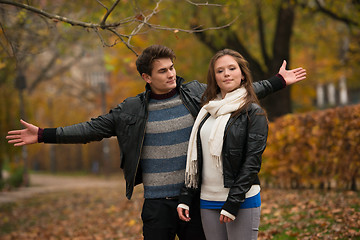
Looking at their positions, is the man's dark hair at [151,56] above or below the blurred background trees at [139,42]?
below

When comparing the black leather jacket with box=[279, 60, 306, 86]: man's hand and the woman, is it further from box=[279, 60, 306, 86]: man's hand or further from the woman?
the woman

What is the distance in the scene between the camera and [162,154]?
3543 millimetres

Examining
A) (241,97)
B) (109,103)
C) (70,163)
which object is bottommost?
(70,163)

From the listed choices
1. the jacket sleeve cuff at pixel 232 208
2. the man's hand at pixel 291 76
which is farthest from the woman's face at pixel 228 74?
the jacket sleeve cuff at pixel 232 208

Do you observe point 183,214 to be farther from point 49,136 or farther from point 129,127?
point 49,136

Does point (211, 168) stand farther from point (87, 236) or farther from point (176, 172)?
point (87, 236)

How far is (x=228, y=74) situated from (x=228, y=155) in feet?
1.87

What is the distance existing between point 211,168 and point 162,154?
0.57 meters

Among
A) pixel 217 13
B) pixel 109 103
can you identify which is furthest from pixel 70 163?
pixel 217 13

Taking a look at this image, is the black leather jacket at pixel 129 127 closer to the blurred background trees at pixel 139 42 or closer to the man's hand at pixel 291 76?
the man's hand at pixel 291 76

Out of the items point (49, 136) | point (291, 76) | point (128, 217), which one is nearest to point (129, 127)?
point (49, 136)

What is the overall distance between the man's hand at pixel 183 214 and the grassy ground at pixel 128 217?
2.72 meters

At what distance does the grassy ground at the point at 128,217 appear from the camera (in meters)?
5.91

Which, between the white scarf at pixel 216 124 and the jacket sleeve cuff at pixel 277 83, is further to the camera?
the jacket sleeve cuff at pixel 277 83
